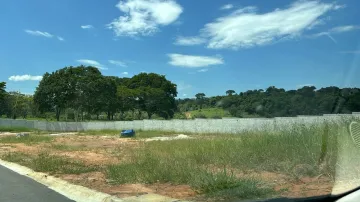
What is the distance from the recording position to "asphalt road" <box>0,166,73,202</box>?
10484 mm

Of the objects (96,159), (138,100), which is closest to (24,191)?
(96,159)

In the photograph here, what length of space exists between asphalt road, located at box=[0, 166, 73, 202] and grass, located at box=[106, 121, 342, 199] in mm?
2017

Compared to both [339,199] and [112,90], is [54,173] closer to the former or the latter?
[339,199]

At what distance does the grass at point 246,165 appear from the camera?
368 inches

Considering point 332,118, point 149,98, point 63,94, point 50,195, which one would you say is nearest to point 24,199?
point 50,195

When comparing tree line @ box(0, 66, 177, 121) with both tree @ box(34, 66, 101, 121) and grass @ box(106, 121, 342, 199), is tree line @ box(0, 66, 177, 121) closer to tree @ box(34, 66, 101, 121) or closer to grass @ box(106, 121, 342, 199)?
tree @ box(34, 66, 101, 121)

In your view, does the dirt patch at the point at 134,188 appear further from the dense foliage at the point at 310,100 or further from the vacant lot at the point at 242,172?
the dense foliage at the point at 310,100

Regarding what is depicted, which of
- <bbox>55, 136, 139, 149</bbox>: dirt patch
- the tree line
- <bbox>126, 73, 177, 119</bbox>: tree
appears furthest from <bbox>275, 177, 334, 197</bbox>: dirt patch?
<bbox>126, 73, 177, 119</bbox>: tree

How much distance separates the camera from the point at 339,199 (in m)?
6.31

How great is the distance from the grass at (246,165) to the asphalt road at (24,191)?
2.02 m

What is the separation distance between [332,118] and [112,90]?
6901 centimetres

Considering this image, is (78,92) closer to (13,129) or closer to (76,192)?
(13,129)

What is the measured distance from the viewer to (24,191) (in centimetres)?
1170

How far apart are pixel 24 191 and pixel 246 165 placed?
648cm
